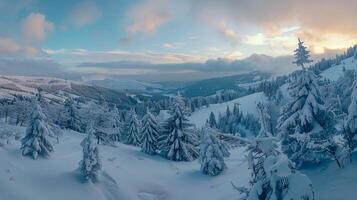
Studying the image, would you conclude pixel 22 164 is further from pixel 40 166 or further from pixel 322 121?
pixel 322 121

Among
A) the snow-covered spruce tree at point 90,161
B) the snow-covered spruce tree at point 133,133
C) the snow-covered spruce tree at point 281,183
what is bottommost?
the snow-covered spruce tree at point 133,133

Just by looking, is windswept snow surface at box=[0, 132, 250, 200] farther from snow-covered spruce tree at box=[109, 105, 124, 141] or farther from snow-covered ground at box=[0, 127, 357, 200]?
snow-covered spruce tree at box=[109, 105, 124, 141]

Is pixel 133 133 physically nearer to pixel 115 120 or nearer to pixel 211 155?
pixel 115 120

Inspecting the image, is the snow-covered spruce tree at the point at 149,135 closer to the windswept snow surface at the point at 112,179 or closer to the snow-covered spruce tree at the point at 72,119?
the windswept snow surface at the point at 112,179

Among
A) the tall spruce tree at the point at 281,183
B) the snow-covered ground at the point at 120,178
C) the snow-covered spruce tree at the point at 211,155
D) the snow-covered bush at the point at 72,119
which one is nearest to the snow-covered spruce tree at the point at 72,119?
the snow-covered bush at the point at 72,119

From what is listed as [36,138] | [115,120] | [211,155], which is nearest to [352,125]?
[211,155]
